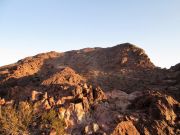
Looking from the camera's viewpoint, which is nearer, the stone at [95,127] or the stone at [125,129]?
the stone at [125,129]

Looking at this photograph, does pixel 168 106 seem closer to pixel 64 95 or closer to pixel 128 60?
pixel 64 95

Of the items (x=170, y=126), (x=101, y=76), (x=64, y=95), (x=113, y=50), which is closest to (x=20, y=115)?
(x=64, y=95)

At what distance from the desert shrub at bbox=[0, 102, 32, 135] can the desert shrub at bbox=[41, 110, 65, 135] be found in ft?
7.67

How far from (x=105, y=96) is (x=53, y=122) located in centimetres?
1390

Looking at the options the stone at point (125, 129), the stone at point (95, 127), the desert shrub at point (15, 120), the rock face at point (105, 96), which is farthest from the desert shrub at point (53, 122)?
the stone at point (125, 129)

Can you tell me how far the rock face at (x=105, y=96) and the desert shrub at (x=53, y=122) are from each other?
711 millimetres

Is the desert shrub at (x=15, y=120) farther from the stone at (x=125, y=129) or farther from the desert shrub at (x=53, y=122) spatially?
the stone at (x=125, y=129)

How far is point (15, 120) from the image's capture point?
38.7 meters

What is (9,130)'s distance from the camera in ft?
126

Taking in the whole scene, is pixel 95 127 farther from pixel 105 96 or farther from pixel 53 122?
pixel 105 96

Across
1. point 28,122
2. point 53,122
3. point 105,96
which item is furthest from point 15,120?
point 105,96

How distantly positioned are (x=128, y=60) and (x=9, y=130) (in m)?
45.9

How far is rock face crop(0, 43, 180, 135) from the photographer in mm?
41219

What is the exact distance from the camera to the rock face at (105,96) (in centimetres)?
4122
